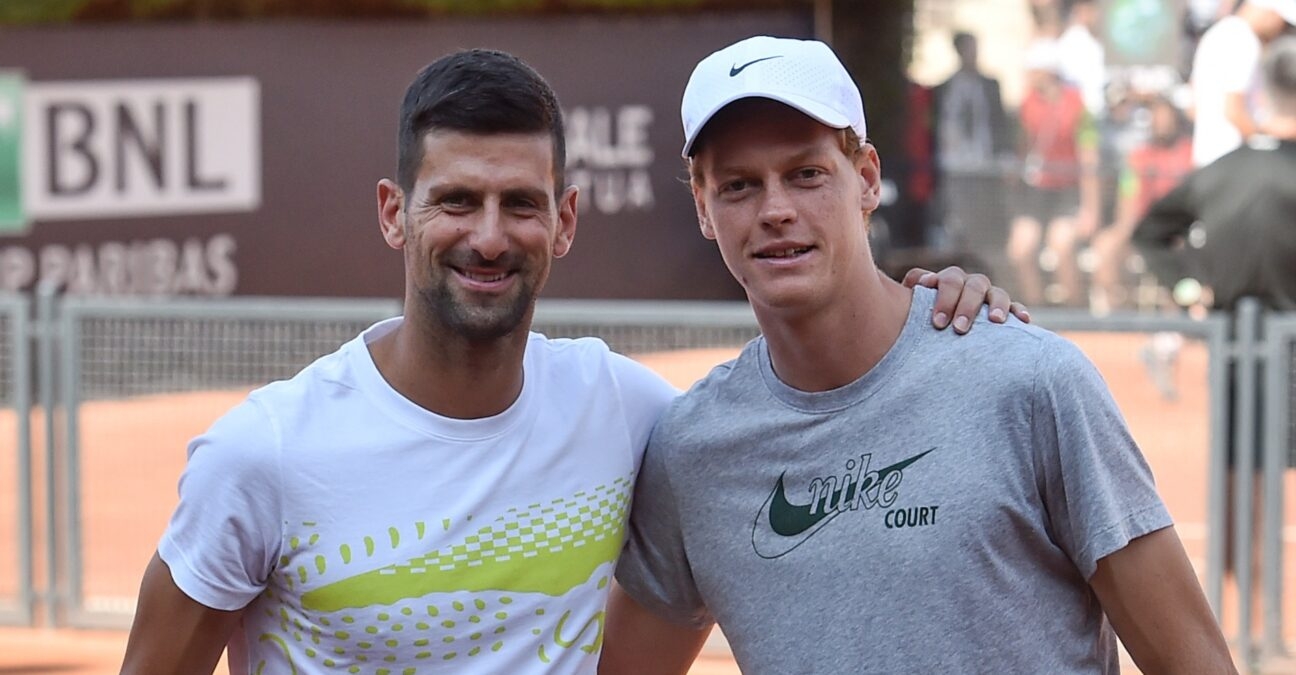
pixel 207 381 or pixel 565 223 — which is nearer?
pixel 565 223

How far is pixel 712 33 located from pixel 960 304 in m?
12.3

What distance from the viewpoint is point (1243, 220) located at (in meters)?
7.34

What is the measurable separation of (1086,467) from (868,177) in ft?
2.19

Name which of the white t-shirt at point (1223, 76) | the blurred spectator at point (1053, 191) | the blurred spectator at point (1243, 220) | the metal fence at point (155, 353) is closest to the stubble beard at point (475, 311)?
the metal fence at point (155, 353)

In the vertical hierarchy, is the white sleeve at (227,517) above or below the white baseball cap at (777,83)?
below

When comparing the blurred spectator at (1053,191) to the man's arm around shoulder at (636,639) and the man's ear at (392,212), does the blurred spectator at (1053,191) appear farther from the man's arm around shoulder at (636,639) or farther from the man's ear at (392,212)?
the man's ear at (392,212)

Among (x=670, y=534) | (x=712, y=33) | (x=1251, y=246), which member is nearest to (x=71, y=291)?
(x=712, y=33)

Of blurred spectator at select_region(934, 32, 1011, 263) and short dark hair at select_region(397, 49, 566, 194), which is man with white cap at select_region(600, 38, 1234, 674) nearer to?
short dark hair at select_region(397, 49, 566, 194)

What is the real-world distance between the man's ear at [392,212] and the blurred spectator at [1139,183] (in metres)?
14.0

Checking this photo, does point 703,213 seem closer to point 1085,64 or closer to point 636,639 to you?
point 636,639

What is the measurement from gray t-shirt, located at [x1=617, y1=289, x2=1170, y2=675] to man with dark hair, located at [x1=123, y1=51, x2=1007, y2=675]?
36cm

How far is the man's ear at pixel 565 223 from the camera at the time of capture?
305 cm

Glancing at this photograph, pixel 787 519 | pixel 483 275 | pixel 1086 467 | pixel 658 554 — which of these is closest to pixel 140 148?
pixel 658 554

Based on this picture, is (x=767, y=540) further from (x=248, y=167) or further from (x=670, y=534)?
(x=248, y=167)
